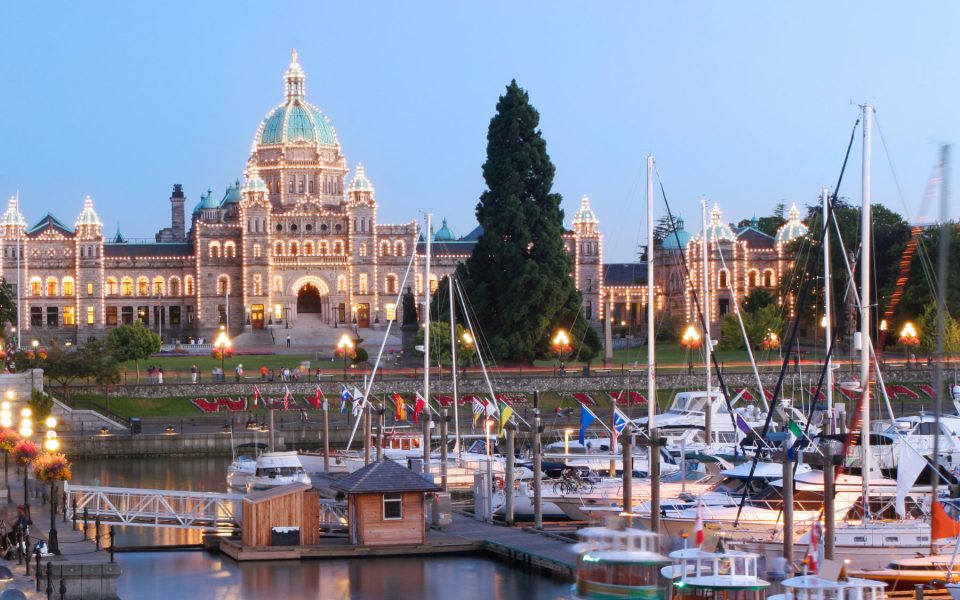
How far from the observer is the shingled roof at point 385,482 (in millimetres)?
39594

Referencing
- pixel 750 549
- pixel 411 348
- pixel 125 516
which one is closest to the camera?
pixel 750 549

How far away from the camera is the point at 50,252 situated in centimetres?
12769

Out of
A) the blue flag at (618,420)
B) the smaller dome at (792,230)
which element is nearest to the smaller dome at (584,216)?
the smaller dome at (792,230)

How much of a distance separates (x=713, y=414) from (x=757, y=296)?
53262 millimetres

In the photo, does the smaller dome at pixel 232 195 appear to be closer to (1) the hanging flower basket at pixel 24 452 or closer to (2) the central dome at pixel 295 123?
(2) the central dome at pixel 295 123

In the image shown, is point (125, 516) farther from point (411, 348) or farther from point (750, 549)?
point (411, 348)

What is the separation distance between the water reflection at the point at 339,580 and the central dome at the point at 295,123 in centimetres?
9397

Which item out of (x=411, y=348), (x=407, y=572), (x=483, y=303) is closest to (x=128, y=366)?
(x=411, y=348)

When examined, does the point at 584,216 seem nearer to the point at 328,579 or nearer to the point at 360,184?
the point at 360,184

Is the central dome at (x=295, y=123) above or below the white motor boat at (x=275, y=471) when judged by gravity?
above

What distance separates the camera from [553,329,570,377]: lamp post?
274 ft

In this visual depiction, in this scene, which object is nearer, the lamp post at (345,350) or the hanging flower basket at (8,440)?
the hanging flower basket at (8,440)

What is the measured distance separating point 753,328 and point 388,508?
5649 cm

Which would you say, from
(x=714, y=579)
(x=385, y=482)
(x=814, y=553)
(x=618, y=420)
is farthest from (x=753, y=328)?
(x=714, y=579)
